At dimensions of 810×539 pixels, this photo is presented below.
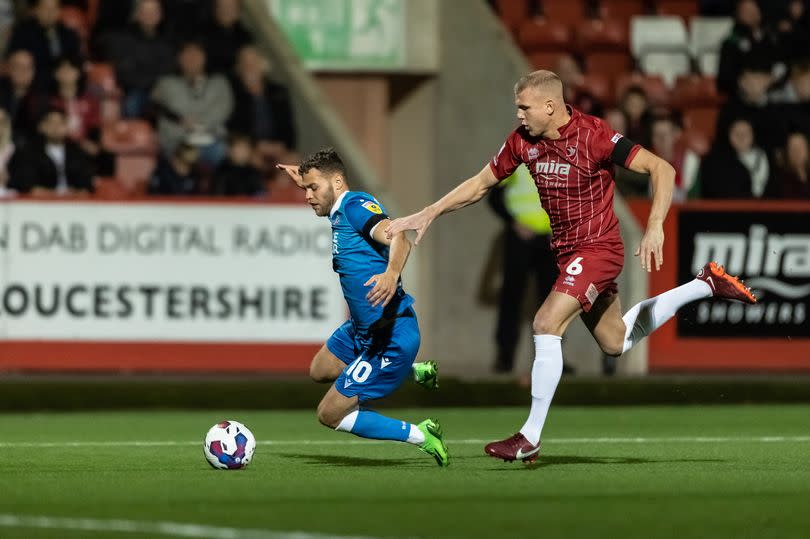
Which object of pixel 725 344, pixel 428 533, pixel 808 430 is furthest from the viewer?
pixel 725 344

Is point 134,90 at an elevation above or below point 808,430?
above

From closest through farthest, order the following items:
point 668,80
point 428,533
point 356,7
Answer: point 428,533, point 356,7, point 668,80

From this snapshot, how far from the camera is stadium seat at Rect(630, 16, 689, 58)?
1998cm

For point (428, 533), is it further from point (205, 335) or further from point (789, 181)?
point (789, 181)

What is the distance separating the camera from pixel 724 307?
15.7m

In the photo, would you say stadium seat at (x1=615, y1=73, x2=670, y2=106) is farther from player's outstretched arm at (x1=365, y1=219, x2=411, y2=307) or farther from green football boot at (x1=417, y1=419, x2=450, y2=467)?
player's outstretched arm at (x1=365, y1=219, x2=411, y2=307)

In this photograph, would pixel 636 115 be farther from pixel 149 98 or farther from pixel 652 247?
pixel 652 247

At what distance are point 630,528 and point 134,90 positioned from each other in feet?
33.8

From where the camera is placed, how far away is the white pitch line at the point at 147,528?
6504mm

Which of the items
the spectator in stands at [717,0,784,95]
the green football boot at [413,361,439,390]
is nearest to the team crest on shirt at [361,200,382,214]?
the green football boot at [413,361,439,390]

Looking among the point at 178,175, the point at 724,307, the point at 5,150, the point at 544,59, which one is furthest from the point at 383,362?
the point at 544,59

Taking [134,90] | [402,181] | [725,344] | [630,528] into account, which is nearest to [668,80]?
[402,181]

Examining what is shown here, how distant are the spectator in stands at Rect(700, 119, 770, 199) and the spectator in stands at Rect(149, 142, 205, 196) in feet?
15.5

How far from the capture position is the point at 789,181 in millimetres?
16562
